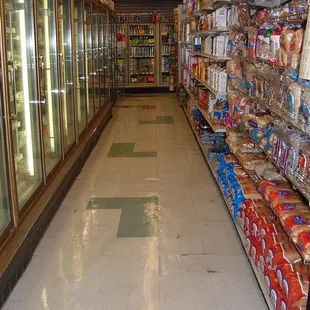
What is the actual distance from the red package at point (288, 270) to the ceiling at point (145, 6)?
12.4 metres

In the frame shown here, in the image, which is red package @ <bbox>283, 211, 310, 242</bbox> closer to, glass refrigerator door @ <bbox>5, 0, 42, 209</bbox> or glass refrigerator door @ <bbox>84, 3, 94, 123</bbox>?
glass refrigerator door @ <bbox>5, 0, 42, 209</bbox>

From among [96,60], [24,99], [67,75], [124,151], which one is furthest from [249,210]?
[96,60]

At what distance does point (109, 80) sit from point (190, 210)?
7077 millimetres

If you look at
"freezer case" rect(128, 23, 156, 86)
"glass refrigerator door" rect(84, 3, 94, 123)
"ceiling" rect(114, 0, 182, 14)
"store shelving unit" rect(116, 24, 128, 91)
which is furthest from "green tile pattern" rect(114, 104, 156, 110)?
"ceiling" rect(114, 0, 182, 14)

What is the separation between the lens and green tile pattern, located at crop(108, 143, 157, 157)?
6.16 meters

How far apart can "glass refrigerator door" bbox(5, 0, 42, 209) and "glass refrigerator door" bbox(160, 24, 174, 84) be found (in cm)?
1015

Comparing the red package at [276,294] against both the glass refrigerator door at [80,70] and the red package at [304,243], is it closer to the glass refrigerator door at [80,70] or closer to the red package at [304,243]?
the red package at [304,243]

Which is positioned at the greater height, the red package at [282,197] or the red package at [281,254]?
the red package at [282,197]

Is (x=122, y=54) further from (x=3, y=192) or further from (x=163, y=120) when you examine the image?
(x=3, y=192)

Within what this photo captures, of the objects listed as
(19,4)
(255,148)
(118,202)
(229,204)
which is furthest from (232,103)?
(19,4)

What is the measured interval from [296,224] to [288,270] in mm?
248

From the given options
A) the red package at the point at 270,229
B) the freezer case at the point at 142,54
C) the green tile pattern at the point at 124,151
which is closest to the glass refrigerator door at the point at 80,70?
the green tile pattern at the point at 124,151

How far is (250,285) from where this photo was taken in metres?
2.79

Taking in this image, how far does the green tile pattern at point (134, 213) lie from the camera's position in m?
3.57
